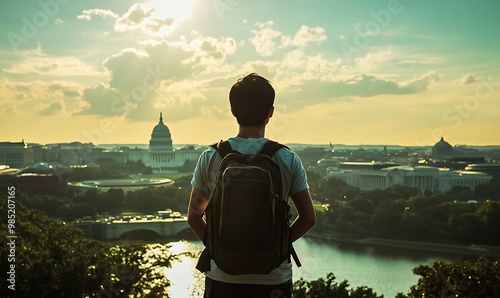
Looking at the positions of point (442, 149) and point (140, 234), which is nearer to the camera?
point (140, 234)

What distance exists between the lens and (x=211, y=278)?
1.60m

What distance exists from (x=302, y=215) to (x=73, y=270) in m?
5.74

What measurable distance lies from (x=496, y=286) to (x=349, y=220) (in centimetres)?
1735

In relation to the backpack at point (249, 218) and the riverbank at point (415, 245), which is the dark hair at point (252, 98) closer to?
the backpack at point (249, 218)

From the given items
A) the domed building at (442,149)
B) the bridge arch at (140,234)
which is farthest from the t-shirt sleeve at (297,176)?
the domed building at (442,149)

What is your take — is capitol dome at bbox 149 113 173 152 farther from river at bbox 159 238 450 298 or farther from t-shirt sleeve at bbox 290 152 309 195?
t-shirt sleeve at bbox 290 152 309 195

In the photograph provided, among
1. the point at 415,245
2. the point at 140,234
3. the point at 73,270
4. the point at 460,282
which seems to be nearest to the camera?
the point at 73,270

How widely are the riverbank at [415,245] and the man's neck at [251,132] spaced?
19546 mm

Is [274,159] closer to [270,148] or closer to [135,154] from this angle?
[270,148]

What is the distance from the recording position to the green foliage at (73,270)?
21.1 ft

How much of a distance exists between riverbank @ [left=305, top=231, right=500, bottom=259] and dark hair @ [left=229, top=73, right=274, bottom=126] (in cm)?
1958

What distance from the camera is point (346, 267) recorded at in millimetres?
16047

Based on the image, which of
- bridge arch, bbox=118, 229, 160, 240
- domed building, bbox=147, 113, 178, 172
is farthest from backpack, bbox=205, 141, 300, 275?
domed building, bbox=147, 113, 178, 172

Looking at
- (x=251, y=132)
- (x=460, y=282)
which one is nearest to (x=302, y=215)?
(x=251, y=132)
